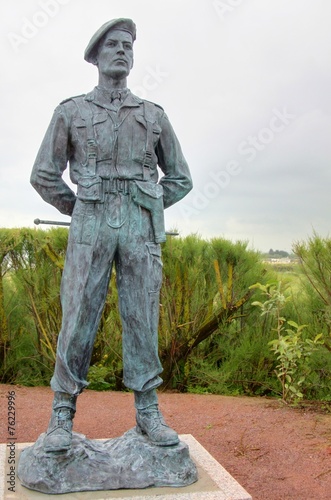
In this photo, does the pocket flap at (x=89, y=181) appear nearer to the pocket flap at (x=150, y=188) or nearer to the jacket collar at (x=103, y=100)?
the pocket flap at (x=150, y=188)

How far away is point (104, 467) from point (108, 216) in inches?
63.0

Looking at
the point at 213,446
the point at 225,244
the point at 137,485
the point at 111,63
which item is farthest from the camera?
the point at 225,244

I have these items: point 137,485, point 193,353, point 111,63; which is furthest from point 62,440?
point 193,353

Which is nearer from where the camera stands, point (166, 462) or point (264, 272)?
point (166, 462)

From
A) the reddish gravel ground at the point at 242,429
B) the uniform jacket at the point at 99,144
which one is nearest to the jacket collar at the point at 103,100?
the uniform jacket at the point at 99,144

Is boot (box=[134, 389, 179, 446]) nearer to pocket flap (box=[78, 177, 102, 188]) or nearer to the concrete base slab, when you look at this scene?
the concrete base slab

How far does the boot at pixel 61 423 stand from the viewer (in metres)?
3.67

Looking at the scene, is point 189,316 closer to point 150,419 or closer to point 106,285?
point 150,419

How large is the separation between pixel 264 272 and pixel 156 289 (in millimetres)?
4906

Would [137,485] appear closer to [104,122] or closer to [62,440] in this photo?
[62,440]

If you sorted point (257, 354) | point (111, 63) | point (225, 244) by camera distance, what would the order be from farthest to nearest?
point (225, 244) → point (257, 354) → point (111, 63)

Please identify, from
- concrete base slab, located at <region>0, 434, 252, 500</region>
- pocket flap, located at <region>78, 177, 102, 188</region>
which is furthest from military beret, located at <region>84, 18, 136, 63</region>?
concrete base slab, located at <region>0, 434, 252, 500</region>

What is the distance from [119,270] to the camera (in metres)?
3.95

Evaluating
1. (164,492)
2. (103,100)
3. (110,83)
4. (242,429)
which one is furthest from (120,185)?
(242,429)
